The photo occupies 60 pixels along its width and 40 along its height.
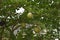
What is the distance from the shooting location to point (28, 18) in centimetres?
170

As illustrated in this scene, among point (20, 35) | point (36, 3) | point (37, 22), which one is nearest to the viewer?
point (37, 22)

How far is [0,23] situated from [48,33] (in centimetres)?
61

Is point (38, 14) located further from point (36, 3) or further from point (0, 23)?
point (0, 23)

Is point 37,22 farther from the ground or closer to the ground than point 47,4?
closer to the ground

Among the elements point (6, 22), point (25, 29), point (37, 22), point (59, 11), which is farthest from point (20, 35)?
point (59, 11)

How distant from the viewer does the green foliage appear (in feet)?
5.61

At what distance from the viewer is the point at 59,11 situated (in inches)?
67.8

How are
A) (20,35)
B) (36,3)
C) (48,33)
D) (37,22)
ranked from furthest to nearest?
(48,33) → (20,35) → (36,3) → (37,22)

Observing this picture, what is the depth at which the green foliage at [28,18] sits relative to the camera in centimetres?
171

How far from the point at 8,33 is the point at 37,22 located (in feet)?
1.71

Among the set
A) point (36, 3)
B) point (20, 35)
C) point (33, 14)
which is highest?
point (36, 3)

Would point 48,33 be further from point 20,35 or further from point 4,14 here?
point 4,14

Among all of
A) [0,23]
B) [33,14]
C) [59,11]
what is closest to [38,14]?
[33,14]

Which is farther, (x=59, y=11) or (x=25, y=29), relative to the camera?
(x=25, y=29)
